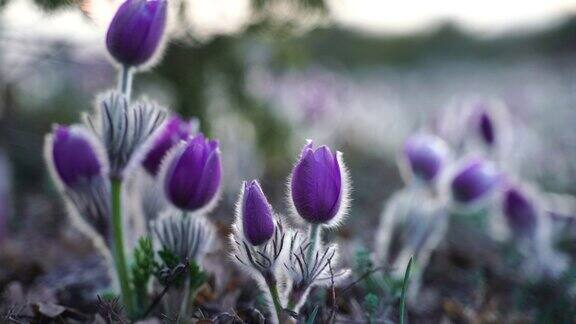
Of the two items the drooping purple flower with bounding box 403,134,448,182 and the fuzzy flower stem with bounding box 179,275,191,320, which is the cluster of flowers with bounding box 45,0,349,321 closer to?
the fuzzy flower stem with bounding box 179,275,191,320

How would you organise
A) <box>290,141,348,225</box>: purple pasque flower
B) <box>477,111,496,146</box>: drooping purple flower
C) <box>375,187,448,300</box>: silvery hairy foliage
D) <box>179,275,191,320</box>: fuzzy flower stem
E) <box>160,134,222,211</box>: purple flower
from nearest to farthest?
<box>290,141,348,225</box>: purple pasque flower, <box>160,134,222,211</box>: purple flower, <box>179,275,191,320</box>: fuzzy flower stem, <box>375,187,448,300</box>: silvery hairy foliage, <box>477,111,496,146</box>: drooping purple flower

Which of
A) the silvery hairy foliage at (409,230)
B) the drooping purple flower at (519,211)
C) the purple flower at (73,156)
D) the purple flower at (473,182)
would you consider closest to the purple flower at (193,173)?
the purple flower at (73,156)

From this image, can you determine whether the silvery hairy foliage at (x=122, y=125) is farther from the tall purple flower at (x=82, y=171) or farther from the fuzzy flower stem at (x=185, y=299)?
the fuzzy flower stem at (x=185, y=299)

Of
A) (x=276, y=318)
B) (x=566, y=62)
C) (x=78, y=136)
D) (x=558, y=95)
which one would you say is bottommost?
(x=276, y=318)

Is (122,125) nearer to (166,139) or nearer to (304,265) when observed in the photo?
(166,139)

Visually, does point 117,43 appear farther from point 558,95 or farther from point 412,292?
point 558,95

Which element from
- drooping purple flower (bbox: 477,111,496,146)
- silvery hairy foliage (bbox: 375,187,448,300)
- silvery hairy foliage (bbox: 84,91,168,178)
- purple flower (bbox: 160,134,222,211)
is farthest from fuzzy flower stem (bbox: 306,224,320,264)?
drooping purple flower (bbox: 477,111,496,146)

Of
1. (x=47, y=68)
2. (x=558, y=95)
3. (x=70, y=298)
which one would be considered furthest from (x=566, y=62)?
(x=70, y=298)
